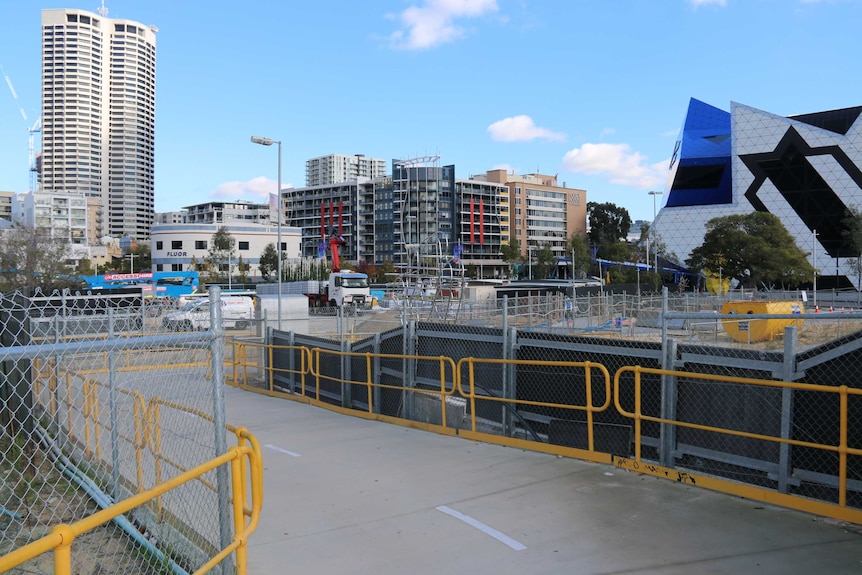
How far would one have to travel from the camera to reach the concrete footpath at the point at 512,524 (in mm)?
5922

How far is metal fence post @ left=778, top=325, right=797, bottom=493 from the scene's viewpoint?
725 cm

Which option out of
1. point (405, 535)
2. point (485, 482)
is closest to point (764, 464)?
point (485, 482)

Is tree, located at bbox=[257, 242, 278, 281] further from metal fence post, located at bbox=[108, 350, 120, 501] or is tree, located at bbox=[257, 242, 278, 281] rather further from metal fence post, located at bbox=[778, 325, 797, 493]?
metal fence post, located at bbox=[778, 325, 797, 493]

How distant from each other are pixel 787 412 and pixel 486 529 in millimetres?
3320

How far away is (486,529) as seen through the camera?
6773mm

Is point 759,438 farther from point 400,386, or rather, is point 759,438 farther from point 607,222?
point 607,222

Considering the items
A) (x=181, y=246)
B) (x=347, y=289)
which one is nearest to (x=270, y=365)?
(x=347, y=289)

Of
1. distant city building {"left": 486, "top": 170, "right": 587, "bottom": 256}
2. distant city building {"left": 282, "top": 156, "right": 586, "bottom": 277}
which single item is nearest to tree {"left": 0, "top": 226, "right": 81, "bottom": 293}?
distant city building {"left": 282, "top": 156, "right": 586, "bottom": 277}

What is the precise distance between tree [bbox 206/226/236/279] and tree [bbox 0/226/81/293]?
136 ft

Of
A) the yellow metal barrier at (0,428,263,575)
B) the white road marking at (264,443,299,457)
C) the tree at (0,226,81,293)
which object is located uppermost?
the tree at (0,226,81,293)

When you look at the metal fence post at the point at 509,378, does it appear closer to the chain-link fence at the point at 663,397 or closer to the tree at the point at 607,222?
the chain-link fence at the point at 663,397

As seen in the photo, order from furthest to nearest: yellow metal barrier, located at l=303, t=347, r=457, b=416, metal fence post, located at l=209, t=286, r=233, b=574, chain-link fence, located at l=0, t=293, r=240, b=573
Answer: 1. yellow metal barrier, located at l=303, t=347, r=457, b=416
2. chain-link fence, located at l=0, t=293, r=240, b=573
3. metal fence post, located at l=209, t=286, r=233, b=574

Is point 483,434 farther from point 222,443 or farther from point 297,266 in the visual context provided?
point 297,266

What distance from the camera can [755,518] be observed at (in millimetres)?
6840
